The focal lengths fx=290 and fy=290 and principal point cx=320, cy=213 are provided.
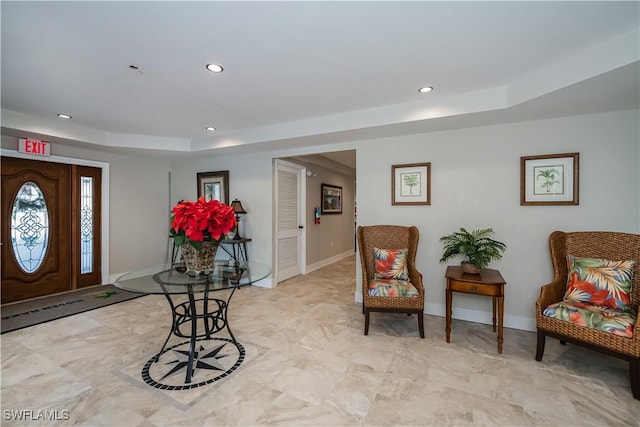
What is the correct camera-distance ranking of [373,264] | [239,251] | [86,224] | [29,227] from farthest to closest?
1. [239,251]
2. [86,224]
3. [29,227]
4. [373,264]

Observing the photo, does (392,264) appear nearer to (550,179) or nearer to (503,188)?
(503,188)

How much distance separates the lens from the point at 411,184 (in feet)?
11.8

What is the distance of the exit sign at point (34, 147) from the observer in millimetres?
3791

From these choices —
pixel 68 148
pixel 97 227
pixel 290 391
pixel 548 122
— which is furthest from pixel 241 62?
pixel 97 227

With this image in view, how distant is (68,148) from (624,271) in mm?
6656

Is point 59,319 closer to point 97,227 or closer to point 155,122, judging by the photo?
point 97,227

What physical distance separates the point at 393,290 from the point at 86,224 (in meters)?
4.81

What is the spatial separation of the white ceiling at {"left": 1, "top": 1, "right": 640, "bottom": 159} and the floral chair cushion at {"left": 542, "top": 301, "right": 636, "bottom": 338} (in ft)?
5.59

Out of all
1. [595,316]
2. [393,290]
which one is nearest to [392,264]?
[393,290]

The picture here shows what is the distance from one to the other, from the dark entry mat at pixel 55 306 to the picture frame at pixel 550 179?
467 centimetres

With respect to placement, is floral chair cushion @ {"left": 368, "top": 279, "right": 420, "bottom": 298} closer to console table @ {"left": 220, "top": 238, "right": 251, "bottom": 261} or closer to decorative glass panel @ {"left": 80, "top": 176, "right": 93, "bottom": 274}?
console table @ {"left": 220, "top": 238, "right": 251, "bottom": 261}

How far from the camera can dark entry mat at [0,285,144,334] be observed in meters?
3.23

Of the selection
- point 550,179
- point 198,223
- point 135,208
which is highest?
point 550,179

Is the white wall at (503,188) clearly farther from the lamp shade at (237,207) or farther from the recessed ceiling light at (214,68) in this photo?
the recessed ceiling light at (214,68)
